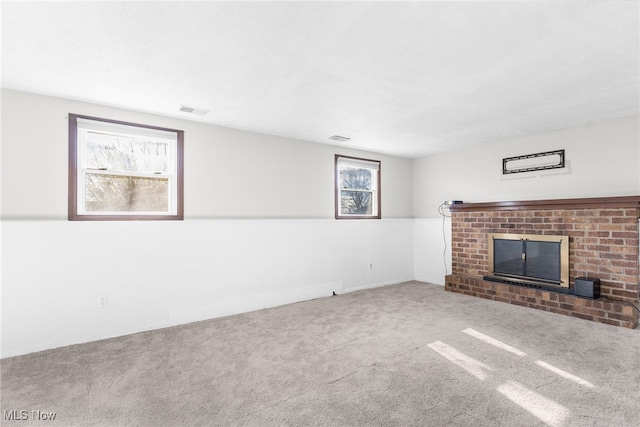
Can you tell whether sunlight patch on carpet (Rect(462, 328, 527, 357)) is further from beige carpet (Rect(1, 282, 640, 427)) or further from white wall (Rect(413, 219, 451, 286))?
A: white wall (Rect(413, 219, 451, 286))

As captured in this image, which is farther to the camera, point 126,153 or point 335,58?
point 126,153

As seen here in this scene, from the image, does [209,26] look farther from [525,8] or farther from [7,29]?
[525,8]

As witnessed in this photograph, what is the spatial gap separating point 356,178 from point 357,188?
17 centimetres

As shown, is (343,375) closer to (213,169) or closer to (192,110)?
(213,169)

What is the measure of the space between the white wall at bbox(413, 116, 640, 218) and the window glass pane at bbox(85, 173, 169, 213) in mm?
4311

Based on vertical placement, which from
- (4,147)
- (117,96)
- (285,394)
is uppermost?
(117,96)

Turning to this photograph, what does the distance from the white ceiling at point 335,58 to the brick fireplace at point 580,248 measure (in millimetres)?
1105

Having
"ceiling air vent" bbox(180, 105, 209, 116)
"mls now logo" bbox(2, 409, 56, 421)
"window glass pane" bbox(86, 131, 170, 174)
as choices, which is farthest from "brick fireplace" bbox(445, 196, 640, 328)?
"mls now logo" bbox(2, 409, 56, 421)

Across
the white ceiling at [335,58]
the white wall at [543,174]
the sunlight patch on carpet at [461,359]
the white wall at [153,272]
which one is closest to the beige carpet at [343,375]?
the sunlight patch on carpet at [461,359]

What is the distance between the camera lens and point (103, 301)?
10.4 feet

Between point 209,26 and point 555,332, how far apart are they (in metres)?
4.00

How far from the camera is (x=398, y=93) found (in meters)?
2.97

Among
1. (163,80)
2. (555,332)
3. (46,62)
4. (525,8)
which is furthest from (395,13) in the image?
(555,332)

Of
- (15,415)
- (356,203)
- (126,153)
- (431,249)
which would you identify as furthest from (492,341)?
(126,153)
